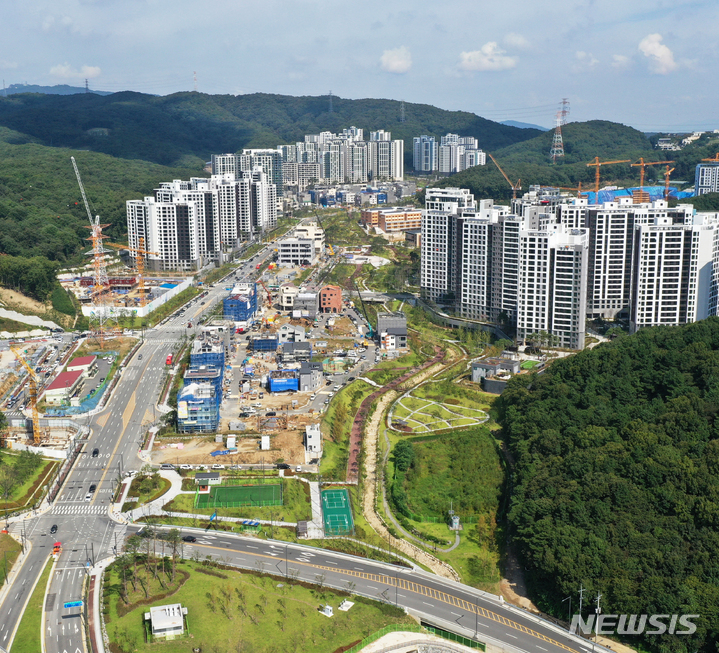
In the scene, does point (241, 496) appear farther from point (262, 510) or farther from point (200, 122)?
point (200, 122)

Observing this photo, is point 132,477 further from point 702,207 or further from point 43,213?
point 702,207

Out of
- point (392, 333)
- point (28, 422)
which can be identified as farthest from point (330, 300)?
point (28, 422)

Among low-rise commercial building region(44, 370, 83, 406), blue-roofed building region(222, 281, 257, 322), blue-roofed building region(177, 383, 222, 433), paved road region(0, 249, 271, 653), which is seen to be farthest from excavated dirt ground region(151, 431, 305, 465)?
blue-roofed building region(222, 281, 257, 322)

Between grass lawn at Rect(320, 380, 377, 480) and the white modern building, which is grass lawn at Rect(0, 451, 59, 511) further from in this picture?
the white modern building

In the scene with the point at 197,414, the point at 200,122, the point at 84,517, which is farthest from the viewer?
the point at 200,122

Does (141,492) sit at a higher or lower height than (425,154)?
lower

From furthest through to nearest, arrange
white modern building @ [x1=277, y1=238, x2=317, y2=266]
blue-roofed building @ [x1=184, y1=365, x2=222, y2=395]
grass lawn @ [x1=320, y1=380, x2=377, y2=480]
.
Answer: white modern building @ [x1=277, y1=238, x2=317, y2=266] < blue-roofed building @ [x1=184, y1=365, x2=222, y2=395] < grass lawn @ [x1=320, y1=380, x2=377, y2=480]

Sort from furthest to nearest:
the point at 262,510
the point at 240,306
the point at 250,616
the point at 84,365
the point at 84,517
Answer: the point at 240,306 → the point at 84,365 → the point at 262,510 → the point at 84,517 → the point at 250,616
